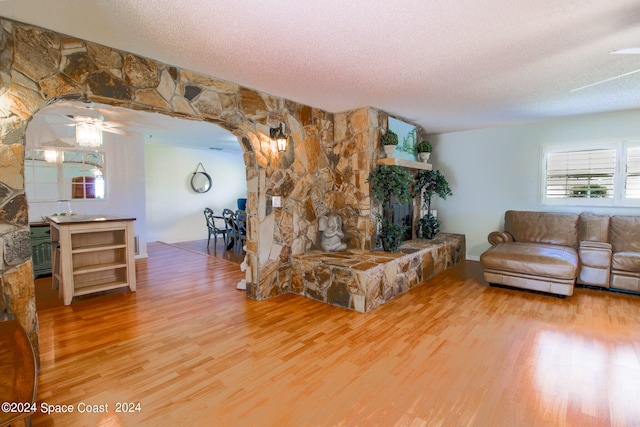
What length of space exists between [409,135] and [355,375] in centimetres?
400

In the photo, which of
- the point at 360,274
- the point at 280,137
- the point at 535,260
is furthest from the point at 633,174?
the point at 280,137

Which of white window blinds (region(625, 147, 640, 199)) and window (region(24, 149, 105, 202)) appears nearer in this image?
white window blinds (region(625, 147, 640, 199))

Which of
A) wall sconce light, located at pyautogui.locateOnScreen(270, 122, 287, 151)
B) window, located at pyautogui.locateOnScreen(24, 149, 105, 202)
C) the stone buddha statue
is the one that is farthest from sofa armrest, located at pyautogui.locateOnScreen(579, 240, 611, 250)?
window, located at pyautogui.locateOnScreen(24, 149, 105, 202)

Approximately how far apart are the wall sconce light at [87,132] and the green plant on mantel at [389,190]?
3.50 meters

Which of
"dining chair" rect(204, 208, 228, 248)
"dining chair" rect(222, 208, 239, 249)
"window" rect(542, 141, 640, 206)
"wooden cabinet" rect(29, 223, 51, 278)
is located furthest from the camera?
"dining chair" rect(204, 208, 228, 248)

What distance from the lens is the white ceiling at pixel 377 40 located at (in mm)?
1957

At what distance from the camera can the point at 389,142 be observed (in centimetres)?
438

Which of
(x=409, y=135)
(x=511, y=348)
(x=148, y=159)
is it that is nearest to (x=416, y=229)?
(x=409, y=135)

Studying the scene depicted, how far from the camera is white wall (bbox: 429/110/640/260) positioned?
4684 millimetres

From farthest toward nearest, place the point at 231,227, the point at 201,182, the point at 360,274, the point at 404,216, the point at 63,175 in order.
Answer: the point at 201,182
the point at 231,227
the point at 404,216
the point at 63,175
the point at 360,274

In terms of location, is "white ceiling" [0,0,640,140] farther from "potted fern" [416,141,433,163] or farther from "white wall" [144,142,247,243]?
"white wall" [144,142,247,243]

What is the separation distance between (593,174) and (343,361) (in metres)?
4.95

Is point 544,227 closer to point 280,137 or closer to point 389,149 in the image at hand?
point 389,149

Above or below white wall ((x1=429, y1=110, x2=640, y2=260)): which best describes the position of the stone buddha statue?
below
